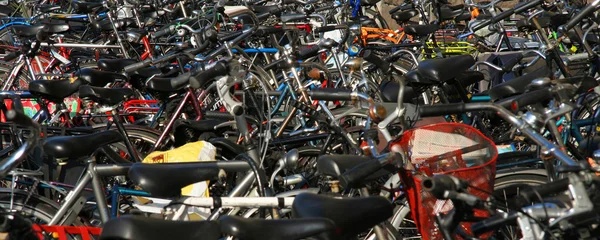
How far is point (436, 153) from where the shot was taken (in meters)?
3.56

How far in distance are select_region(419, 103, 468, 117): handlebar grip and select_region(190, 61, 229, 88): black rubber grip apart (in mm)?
1456

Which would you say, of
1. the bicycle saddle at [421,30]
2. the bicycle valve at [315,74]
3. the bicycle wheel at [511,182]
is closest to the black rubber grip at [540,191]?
the bicycle wheel at [511,182]

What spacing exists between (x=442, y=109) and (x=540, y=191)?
589 mm

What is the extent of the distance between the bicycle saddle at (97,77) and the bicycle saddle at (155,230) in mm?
3474

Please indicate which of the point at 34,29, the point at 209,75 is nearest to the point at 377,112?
the point at 209,75

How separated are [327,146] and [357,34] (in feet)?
11.3

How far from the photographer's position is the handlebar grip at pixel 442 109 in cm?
296

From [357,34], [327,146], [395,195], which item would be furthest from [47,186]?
[357,34]

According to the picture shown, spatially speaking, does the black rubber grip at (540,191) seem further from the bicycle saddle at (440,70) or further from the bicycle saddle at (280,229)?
the bicycle saddle at (440,70)

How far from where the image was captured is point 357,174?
279 cm

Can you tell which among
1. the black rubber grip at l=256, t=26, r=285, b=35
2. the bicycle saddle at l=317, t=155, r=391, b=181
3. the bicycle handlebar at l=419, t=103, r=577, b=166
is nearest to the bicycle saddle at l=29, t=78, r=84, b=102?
the black rubber grip at l=256, t=26, r=285, b=35

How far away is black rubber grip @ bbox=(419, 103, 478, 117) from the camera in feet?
9.68

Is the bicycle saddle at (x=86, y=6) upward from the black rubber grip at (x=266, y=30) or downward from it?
downward

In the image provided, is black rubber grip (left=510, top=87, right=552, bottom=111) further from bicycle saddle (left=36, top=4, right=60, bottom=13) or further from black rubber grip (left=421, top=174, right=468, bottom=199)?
bicycle saddle (left=36, top=4, right=60, bottom=13)
